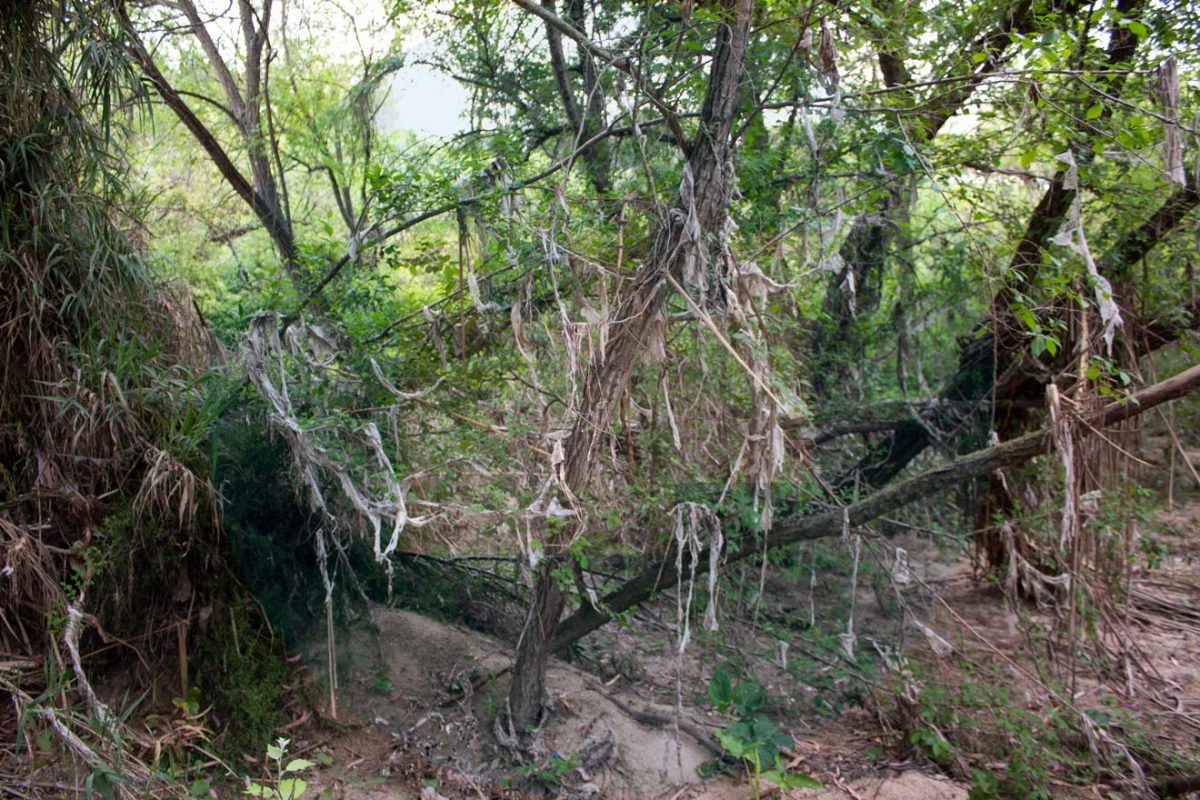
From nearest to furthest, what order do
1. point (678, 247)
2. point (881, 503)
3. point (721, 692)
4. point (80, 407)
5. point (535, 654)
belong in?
point (678, 247)
point (80, 407)
point (881, 503)
point (535, 654)
point (721, 692)

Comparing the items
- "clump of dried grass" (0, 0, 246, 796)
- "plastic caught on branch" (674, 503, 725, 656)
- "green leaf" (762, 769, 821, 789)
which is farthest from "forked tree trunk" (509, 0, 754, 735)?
"clump of dried grass" (0, 0, 246, 796)

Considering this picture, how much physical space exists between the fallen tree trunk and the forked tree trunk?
68 cm

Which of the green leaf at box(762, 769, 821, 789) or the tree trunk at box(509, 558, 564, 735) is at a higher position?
the tree trunk at box(509, 558, 564, 735)

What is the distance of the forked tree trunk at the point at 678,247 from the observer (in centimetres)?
346

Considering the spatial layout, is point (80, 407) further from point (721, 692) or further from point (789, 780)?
point (789, 780)

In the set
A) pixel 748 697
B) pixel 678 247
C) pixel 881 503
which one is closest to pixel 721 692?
pixel 748 697

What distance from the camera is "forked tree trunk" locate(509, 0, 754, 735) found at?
3.46 meters

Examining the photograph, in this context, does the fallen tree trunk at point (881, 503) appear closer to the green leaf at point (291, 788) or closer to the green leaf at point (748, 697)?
the green leaf at point (748, 697)

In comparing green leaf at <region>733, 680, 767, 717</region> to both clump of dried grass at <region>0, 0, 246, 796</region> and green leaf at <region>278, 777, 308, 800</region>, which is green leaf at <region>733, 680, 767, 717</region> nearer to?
green leaf at <region>278, 777, 308, 800</region>

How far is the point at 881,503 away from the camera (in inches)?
152

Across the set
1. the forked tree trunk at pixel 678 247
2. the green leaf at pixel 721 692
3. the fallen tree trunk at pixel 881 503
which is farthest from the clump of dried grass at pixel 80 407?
the green leaf at pixel 721 692

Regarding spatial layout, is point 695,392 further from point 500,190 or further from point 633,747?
point 633,747

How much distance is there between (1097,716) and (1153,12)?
328 centimetres

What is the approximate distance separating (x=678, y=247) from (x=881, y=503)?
1.43 metres
